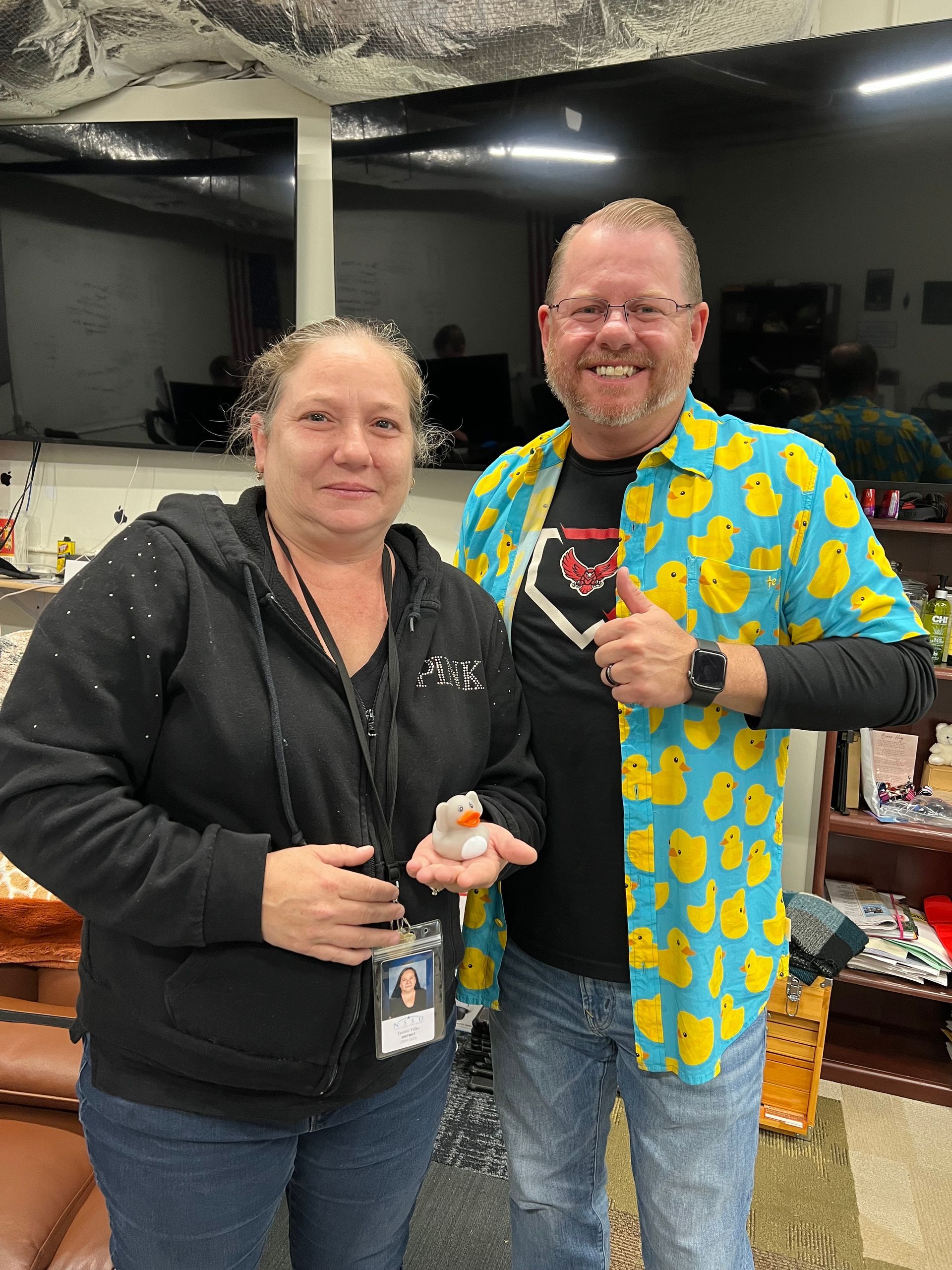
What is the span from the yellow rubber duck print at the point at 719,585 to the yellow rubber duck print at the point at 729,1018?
56 cm

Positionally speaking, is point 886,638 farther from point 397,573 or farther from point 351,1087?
point 351,1087

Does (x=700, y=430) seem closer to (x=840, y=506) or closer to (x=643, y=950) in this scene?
(x=840, y=506)

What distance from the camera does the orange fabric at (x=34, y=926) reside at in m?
1.66

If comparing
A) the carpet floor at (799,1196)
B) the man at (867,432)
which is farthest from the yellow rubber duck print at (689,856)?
the man at (867,432)

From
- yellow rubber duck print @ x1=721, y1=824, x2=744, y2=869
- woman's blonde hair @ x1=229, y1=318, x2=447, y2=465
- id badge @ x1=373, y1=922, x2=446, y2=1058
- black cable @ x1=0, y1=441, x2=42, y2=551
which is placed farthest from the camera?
black cable @ x1=0, y1=441, x2=42, y2=551

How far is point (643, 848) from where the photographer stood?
1230mm

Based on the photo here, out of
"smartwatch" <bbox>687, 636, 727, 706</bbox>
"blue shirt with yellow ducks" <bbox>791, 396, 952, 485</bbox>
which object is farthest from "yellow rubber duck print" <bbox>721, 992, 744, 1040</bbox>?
"blue shirt with yellow ducks" <bbox>791, 396, 952, 485</bbox>

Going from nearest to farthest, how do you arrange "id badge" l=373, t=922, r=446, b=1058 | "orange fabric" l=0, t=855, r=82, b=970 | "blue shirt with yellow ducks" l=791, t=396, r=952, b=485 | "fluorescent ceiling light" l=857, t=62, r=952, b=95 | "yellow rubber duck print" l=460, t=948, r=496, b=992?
1. "id badge" l=373, t=922, r=446, b=1058
2. "yellow rubber duck print" l=460, t=948, r=496, b=992
3. "orange fabric" l=0, t=855, r=82, b=970
4. "fluorescent ceiling light" l=857, t=62, r=952, b=95
5. "blue shirt with yellow ducks" l=791, t=396, r=952, b=485

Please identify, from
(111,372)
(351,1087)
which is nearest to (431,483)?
(111,372)

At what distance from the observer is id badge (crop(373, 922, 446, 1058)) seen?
3.36ft

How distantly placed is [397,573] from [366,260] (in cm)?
185

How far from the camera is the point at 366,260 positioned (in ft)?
8.80

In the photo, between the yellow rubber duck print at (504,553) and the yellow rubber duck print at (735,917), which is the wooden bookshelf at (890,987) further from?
the yellow rubber duck print at (504,553)

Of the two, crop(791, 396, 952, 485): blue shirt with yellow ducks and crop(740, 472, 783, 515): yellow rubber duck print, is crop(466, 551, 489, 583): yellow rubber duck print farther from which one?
crop(791, 396, 952, 485): blue shirt with yellow ducks
